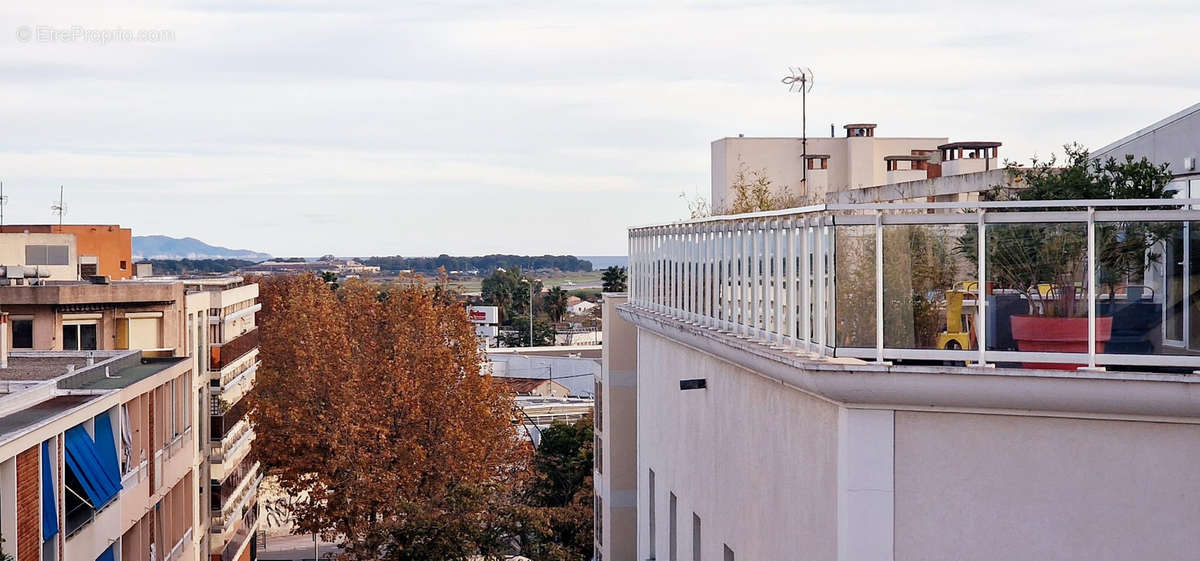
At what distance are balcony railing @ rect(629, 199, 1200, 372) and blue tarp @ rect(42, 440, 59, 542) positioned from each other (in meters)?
14.7

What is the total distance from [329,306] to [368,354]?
4656mm

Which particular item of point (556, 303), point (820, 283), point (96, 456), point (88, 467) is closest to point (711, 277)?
point (820, 283)

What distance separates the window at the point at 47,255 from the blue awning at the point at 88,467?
29.3 metres

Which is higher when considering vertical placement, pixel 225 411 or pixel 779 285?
pixel 779 285

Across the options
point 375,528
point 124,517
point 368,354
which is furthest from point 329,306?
point 124,517

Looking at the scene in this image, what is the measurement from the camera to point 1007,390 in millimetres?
8469

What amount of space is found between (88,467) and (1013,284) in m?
18.5

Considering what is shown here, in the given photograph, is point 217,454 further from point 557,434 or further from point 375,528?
point 557,434

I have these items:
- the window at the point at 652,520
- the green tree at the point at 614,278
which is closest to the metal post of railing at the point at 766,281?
the window at the point at 652,520

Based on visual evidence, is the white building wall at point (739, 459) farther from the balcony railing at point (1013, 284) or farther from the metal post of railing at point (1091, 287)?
the metal post of railing at point (1091, 287)

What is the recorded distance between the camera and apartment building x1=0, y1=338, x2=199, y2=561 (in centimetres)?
1927

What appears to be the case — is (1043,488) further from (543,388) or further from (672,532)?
(543,388)

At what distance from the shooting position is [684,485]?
51.1 ft

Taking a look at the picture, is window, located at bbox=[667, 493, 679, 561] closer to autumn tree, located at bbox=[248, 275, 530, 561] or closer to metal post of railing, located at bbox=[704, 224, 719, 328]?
metal post of railing, located at bbox=[704, 224, 719, 328]
